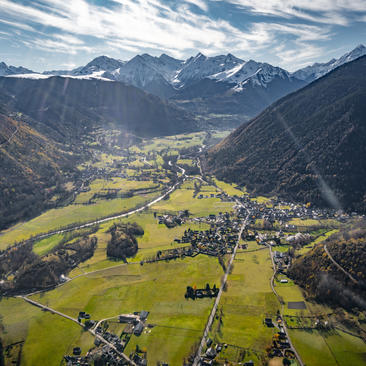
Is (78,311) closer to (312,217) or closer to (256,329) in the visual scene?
(256,329)

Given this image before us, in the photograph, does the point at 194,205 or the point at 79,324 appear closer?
the point at 79,324

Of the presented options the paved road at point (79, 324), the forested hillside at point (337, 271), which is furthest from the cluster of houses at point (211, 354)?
the forested hillside at point (337, 271)

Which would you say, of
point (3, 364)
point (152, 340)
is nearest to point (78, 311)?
point (3, 364)

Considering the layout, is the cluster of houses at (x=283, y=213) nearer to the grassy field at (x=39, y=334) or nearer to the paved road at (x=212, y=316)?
the paved road at (x=212, y=316)

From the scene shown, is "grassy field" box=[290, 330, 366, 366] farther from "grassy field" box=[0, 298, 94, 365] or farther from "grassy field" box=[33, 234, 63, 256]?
"grassy field" box=[33, 234, 63, 256]

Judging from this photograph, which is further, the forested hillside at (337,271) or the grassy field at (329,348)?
the forested hillside at (337,271)

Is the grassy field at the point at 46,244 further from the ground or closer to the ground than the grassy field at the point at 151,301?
closer to the ground

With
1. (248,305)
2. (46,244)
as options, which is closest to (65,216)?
(46,244)

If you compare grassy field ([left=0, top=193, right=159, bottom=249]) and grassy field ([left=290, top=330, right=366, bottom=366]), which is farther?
grassy field ([left=0, top=193, right=159, bottom=249])

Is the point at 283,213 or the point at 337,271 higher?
the point at 337,271

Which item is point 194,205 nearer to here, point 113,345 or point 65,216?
point 65,216

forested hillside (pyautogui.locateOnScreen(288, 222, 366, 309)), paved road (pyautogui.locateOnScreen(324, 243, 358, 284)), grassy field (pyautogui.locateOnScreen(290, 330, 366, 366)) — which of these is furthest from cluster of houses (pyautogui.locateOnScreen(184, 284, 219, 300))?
paved road (pyautogui.locateOnScreen(324, 243, 358, 284))
